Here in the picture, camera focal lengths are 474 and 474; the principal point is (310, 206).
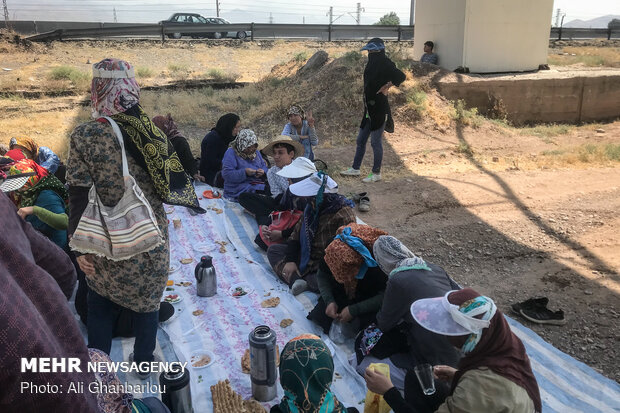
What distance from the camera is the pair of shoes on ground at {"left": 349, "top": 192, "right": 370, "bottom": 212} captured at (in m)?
6.00

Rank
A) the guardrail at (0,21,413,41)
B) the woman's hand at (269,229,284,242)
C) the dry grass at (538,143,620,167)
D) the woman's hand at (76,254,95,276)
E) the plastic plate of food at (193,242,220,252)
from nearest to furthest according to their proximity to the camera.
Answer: the woman's hand at (76,254,95,276), the woman's hand at (269,229,284,242), the plastic plate of food at (193,242,220,252), the dry grass at (538,143,620,167), the guardrail at (0,21,413,41)

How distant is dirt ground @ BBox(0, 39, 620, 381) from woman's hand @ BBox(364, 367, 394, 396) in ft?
5.94

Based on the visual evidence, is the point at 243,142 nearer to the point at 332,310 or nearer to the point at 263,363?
the point at 332,310

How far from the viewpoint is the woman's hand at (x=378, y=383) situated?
2.27 meters

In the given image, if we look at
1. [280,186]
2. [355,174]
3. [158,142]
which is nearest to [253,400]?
[158,142]

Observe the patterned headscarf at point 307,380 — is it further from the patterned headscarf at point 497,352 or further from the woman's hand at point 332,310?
the woman's hand at point 332,310

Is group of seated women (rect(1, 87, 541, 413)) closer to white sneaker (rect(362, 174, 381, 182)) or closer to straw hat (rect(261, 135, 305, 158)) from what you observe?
straw hat (rect(261, 135, 305, 158))

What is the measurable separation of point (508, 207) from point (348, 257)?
3985 mm

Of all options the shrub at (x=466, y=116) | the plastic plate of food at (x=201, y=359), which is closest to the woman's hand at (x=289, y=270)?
the plastic plate of food at (x=201, y=359)

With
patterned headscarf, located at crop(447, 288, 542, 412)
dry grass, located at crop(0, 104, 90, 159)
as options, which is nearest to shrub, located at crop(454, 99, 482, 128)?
dry grass, located at crop(0, 104, 90, 159)

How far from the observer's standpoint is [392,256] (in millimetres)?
2740

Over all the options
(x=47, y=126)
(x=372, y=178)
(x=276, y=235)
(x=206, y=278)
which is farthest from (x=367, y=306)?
(x=47, y=126)

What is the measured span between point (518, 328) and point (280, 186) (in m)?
2.79

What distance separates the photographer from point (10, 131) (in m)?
10.2
